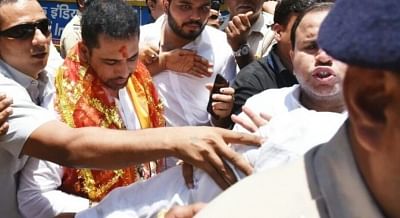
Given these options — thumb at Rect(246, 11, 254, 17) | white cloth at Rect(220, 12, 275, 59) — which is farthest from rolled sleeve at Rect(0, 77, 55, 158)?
white cloth at Rect(220, 12, 275, 59)

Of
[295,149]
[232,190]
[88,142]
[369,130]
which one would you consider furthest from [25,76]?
[369,130]

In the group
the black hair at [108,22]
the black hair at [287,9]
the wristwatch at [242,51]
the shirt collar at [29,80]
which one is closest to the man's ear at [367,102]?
the shirt collar at [29,80]

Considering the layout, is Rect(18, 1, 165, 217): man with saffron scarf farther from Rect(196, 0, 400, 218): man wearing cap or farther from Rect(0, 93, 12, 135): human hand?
Rect(196, 0, 400, 218): man wearing cap

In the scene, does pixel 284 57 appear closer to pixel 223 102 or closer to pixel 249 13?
pixel 223 102

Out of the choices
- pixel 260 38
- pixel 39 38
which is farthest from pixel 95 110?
pixel 260 38

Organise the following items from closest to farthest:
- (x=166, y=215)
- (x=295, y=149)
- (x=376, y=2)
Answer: (x=376, y=2)
(x=295, y=149)
(x=166, y=215)

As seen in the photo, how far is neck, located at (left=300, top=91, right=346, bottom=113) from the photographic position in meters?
1.93

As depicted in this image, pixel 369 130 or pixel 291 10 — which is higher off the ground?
pixel 369 130

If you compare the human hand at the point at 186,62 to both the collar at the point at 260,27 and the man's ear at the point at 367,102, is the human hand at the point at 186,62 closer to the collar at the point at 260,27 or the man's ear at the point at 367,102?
the collar at the point at 260,27

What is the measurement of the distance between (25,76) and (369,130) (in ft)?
5.81

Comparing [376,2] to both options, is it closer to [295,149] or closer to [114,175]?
[295,149]

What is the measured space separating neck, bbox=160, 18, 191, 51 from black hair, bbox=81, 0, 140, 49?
18.9 inches

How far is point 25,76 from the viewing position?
2.32m

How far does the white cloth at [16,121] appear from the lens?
1858mm
